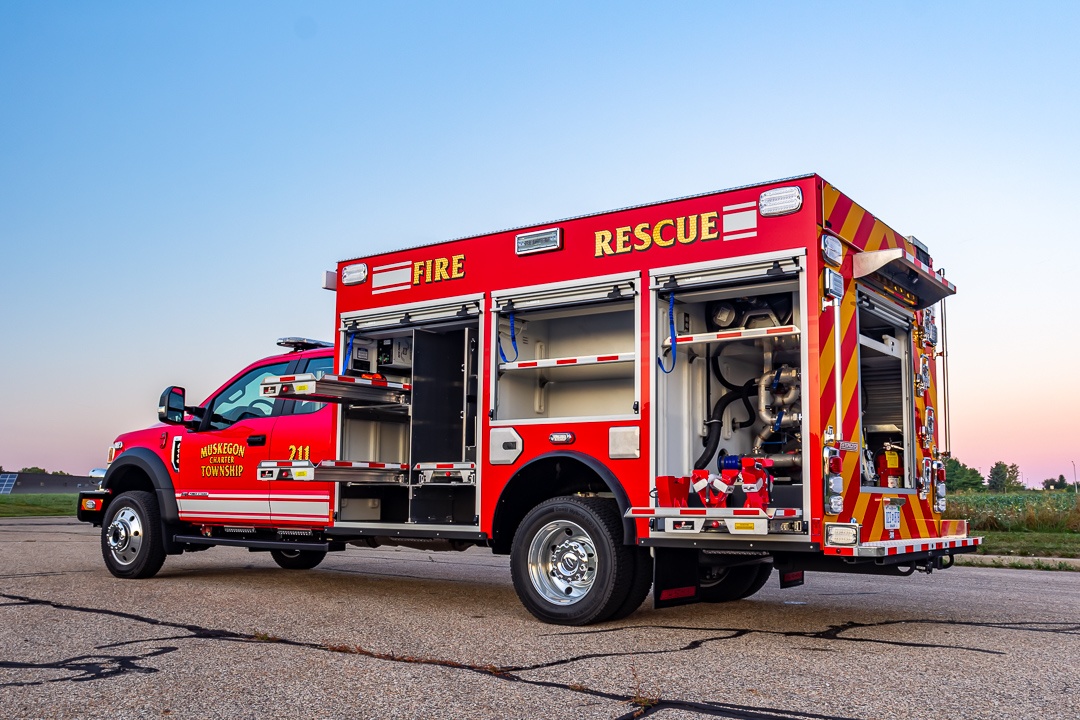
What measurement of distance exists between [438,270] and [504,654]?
3.77 meters

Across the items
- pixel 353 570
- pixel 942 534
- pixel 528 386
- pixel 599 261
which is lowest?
pixel 353 570

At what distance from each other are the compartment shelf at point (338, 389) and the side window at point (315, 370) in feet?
3.00

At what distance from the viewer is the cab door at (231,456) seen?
9.82m

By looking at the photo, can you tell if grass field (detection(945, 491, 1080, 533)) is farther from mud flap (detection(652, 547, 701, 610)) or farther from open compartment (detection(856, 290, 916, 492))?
mud flap (detection(652, 547, 701, 610))

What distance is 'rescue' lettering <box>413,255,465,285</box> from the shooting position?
8.51m

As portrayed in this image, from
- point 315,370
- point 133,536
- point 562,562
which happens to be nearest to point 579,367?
point 562,562

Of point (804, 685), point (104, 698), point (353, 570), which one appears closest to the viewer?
point (104, 698)

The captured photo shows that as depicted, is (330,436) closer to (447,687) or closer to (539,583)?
(539,583)

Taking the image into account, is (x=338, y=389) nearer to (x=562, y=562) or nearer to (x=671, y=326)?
(x=562, y=562)

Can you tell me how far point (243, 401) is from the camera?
10422 mm

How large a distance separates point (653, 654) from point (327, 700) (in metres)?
2.10

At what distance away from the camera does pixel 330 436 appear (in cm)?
917

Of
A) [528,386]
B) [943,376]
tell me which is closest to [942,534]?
[943,376]

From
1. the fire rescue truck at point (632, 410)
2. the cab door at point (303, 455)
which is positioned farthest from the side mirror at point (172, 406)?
the cab door at point (303, 455)
